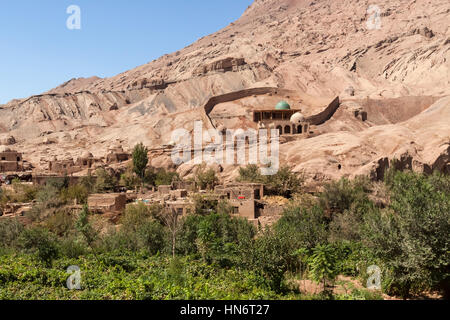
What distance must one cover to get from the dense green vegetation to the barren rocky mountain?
26.6 feet

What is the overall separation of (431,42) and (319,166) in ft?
128

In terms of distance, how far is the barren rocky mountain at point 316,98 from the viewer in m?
22.4

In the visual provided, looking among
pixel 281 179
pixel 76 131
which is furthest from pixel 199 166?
pixel 76 131

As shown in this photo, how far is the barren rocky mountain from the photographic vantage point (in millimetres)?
22391

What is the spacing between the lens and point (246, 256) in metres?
9.20

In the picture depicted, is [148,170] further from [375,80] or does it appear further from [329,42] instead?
[329,42]

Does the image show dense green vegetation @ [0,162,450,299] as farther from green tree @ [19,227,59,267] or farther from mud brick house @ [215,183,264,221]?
mud brick house @ [215,183,264,221]

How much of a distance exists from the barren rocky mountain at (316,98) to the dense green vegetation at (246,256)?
8.10 metres

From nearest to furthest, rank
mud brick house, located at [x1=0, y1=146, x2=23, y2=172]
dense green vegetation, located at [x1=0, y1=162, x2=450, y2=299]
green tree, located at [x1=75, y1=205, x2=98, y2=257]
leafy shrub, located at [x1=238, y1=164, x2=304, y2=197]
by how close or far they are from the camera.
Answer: dense green vegetation, located at [x1=0, y1=162, x2=450, y2=299]
green tree, located at [x1=75, y1=205, x2=98, y2=257]
leafy shrub, located at [x1=238, y1=164, x2=304, y2=197]
mud brick house, located at [x1=0, y1=146, x2=23, y2=172]

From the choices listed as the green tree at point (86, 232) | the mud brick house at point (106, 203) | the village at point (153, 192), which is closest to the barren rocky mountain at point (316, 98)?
the village at point (153, 192)

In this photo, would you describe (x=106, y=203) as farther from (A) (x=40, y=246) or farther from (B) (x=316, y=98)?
(B) (x=316, y=98)

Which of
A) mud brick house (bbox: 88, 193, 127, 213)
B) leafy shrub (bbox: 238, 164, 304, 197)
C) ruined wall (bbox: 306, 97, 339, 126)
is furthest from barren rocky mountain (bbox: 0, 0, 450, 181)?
mud brick house (bbox: 88, 193, 127, 213)

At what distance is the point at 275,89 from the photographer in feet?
145
